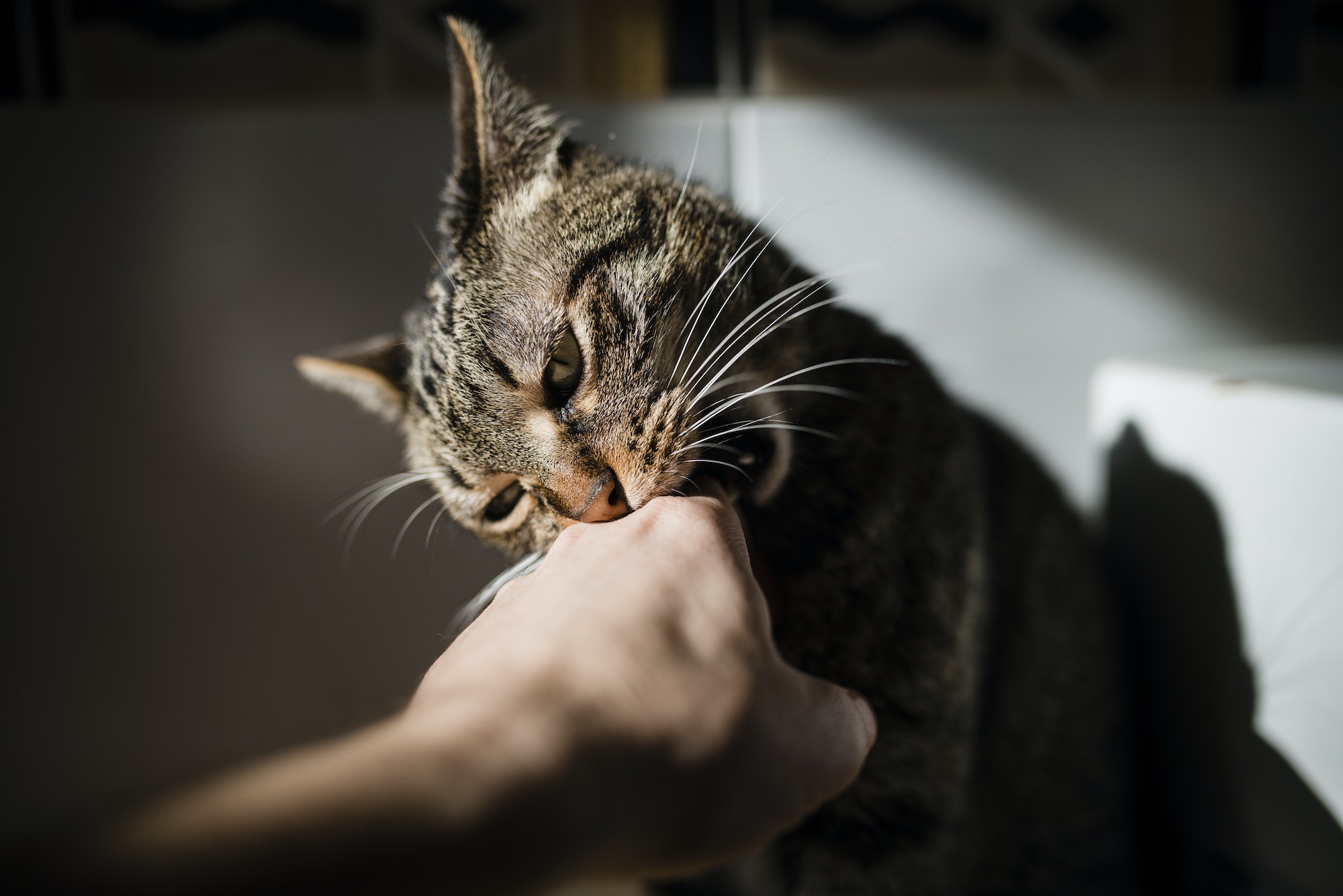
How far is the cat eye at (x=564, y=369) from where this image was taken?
0.67 meters

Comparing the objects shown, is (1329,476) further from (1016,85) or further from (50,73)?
(50,73)

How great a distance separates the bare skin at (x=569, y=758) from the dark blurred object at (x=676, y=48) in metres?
0.90

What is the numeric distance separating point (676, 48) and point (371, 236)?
0.58 m

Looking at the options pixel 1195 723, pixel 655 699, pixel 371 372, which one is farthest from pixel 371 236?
pixel 1195 723

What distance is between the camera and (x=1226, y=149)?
50.3 inches

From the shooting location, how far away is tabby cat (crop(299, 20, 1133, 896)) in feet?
2.18

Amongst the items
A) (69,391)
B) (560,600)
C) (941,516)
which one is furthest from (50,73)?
(941,516)

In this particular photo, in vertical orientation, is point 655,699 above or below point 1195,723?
above

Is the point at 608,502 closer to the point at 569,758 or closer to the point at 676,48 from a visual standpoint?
the point at 569,758

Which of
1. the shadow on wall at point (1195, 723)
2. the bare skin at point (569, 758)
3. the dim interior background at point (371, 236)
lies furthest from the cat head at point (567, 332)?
the shadow on wall at point (1195, 723)

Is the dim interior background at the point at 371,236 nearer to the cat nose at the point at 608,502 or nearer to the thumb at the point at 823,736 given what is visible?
the cat nose at the point at 608,502

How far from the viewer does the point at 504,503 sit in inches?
29.4

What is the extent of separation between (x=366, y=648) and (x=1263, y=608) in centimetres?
125

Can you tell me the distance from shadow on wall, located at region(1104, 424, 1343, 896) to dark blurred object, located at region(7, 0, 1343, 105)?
713mm
